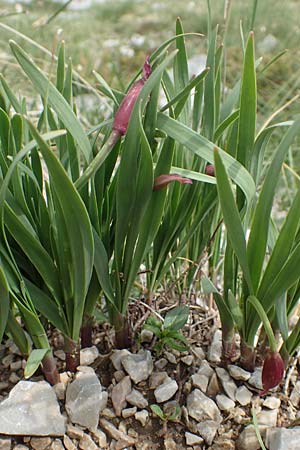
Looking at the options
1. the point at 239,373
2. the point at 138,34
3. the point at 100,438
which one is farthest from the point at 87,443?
the point at 138,34

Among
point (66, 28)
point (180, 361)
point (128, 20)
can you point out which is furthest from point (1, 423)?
point (128, 20)

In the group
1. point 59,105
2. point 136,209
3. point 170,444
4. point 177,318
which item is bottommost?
point 170,444

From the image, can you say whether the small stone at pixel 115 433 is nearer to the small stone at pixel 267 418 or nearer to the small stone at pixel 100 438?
the small stone at pixel 100 438

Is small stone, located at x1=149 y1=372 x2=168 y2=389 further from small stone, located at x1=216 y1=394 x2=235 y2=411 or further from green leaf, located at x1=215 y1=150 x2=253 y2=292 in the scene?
green leaf, located at x1=215 y1=150 x2=253 y2=292

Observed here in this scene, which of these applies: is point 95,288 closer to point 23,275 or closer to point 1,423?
point 23,275

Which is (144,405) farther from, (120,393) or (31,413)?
(31,413)

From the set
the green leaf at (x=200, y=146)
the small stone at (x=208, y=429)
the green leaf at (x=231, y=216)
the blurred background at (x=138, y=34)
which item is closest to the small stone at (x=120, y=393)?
the small stone at (x=208, y=429)
